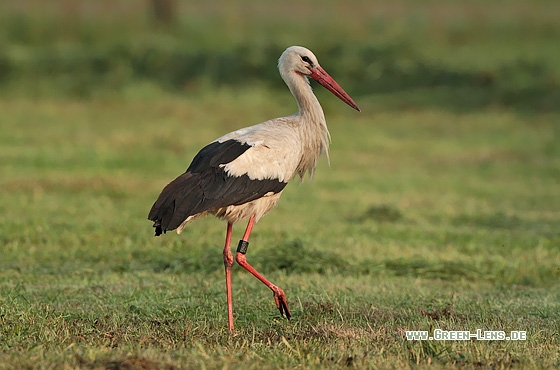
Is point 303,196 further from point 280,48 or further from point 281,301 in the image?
point 280,48

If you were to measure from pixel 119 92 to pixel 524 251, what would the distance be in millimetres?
12860

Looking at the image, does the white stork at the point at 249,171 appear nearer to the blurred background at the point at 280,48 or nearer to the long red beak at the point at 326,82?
the long red beak at the point at 326,82

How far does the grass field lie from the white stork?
0.57m

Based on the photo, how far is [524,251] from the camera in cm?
902

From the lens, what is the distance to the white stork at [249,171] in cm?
570

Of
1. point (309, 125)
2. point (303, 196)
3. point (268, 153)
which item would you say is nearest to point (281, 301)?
point (268, 153)

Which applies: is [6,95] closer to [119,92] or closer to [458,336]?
[119,92]

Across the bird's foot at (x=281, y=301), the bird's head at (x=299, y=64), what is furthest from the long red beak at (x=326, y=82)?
the bird's foot at (x=281, y=301)

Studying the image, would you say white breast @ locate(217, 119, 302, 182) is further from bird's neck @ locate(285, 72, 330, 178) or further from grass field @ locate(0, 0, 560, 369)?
grass field @ locate(0, 0, 560, 369)

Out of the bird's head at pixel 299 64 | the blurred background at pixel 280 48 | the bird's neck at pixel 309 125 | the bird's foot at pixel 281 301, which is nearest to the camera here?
the bird's foot at pixel 281 301

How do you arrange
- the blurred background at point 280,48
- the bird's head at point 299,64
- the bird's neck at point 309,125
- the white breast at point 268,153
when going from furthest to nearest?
the blurred background at point 280,48
the bird's head at point 299,64
the bird's neck at point 309,125
the white breast at point 268,153

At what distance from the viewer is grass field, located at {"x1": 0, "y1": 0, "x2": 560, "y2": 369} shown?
5.09m

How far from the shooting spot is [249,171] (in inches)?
236

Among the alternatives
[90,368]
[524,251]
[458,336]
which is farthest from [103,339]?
[524,251]
